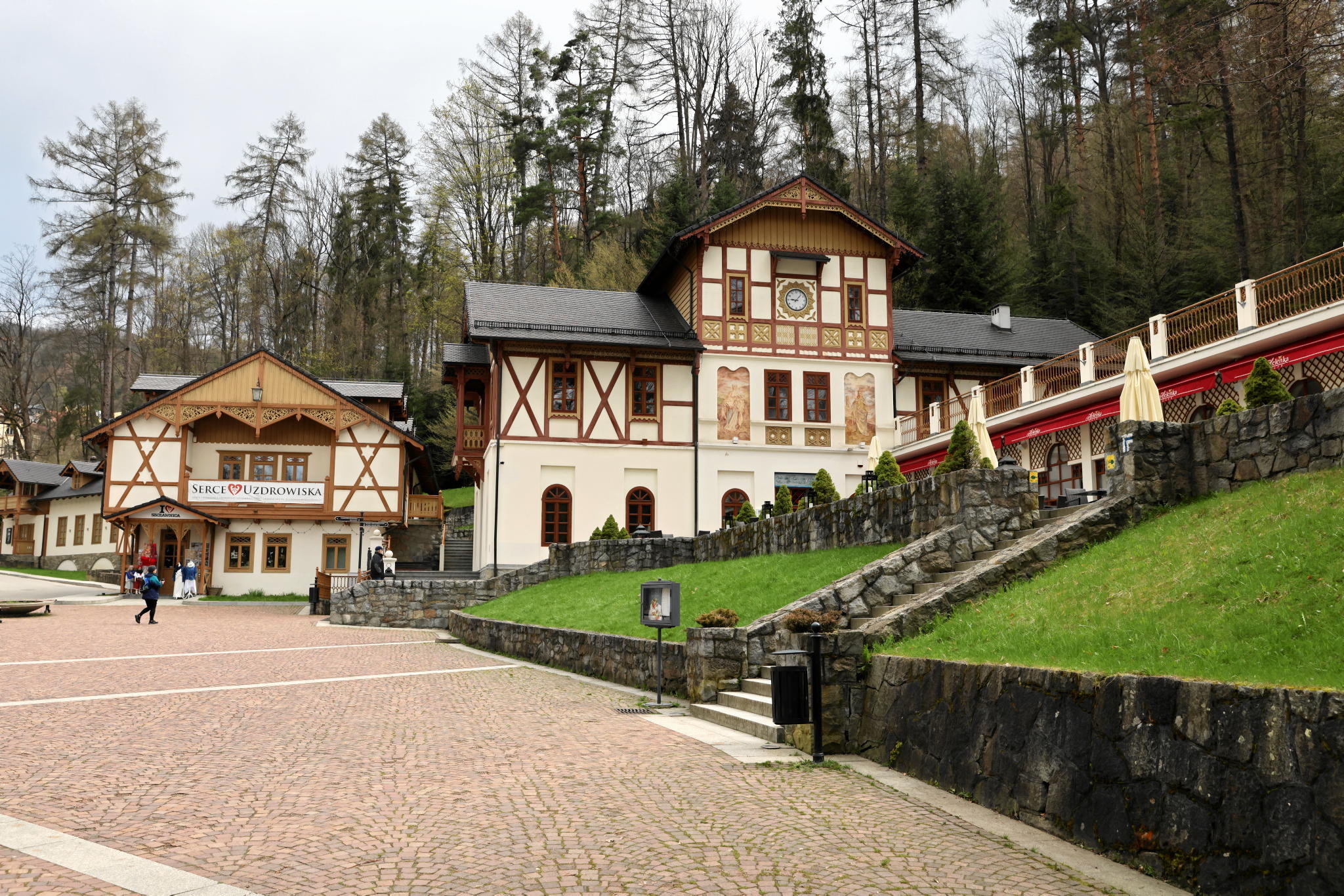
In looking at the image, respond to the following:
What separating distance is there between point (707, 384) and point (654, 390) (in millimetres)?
1581

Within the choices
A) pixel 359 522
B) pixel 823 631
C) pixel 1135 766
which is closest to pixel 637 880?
pixel 1135 766

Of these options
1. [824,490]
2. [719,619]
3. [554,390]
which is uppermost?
[554,390]

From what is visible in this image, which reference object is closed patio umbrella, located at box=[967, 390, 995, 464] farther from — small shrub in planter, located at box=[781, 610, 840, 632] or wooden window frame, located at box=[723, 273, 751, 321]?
wooden window frame, located at box=[723, 273, 751, 321]

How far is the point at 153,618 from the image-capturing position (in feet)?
78.4

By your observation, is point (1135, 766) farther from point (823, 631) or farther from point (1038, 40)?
point (1038, 40)

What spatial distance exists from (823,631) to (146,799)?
19.0ft

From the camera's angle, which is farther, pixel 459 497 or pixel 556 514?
pixel 459 497

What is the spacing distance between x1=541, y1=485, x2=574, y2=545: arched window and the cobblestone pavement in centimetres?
1746

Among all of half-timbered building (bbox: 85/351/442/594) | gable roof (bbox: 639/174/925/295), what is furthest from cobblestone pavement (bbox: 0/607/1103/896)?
half-timbered building (bbox: 85/351/442/594)

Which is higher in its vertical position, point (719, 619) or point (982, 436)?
point (982, 436)

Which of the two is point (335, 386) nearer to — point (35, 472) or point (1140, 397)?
point (35, 472)

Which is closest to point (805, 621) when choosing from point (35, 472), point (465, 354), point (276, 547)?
point (465, 354)

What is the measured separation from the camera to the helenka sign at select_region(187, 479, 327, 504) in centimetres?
3425

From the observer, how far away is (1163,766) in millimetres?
5238
